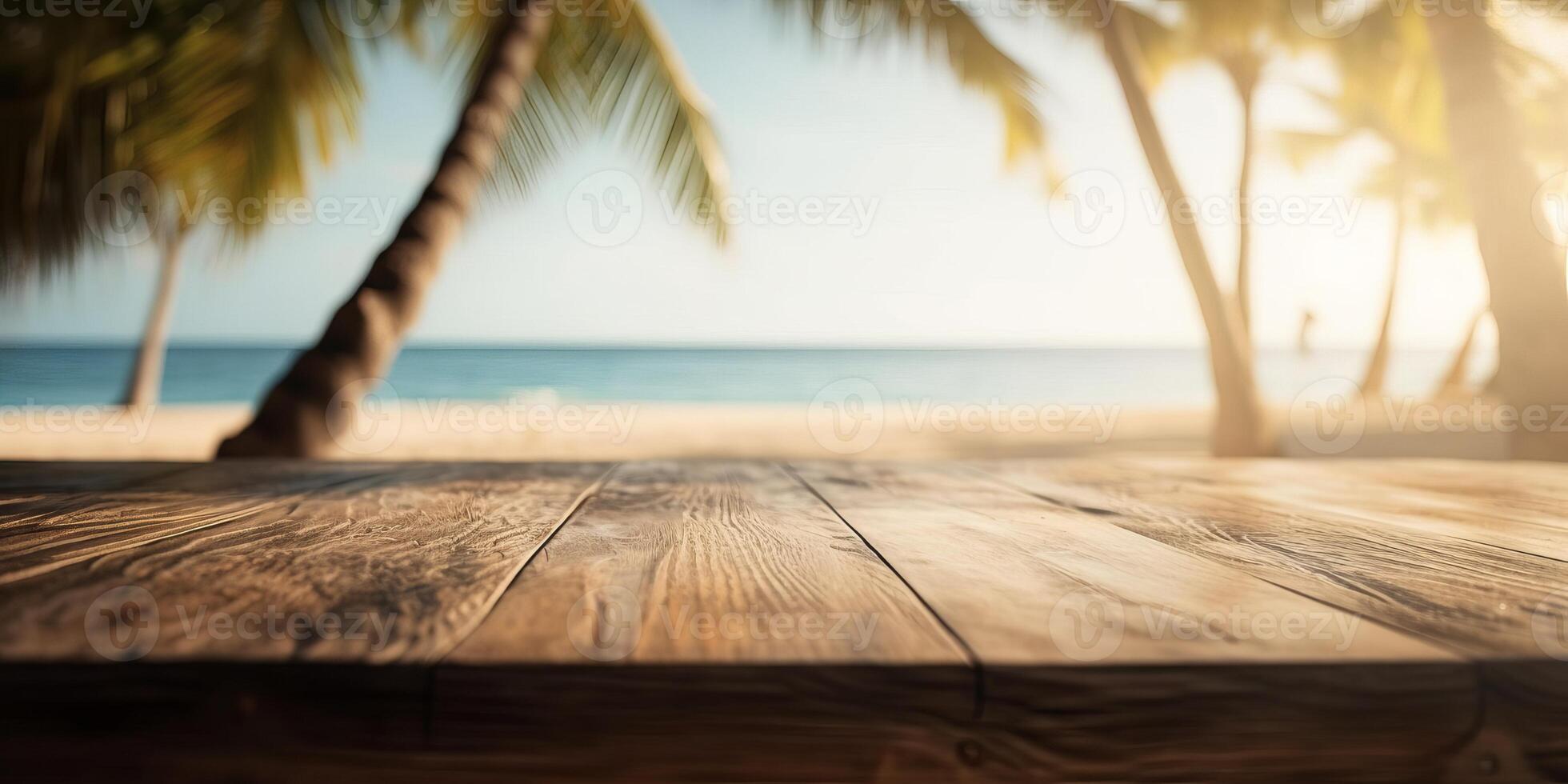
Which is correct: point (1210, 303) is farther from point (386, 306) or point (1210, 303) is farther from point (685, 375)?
point (685, 375)

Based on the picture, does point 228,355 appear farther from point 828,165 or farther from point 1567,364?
point 1567,364

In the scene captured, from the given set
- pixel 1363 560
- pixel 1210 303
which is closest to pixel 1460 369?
pixel 1210 303

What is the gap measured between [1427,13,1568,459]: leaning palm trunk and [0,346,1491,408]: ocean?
13.2 metres

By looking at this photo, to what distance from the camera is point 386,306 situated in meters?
2.48

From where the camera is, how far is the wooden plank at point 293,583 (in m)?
0.49

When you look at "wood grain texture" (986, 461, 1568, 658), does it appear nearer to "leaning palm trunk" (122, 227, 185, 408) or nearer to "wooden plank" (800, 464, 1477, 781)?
"wooden plank" (800, 464, 1477, 781)

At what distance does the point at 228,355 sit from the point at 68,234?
30017 millimetres

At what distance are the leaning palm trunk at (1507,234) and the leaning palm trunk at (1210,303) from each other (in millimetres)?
1363

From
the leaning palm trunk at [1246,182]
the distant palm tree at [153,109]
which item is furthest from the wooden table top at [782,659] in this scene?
the leaning palm trunk at [1246,182]

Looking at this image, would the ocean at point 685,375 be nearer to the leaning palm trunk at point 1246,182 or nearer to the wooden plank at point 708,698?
the leaning palm trunk at point 1246,182

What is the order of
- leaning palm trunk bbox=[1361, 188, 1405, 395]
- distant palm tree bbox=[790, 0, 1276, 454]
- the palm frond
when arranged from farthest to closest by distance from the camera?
leaning palm trunk bbox=[1361, 188, 1405, 395]
distant palm tree bbox=[790, 0, 1276, 454]
the palm frond

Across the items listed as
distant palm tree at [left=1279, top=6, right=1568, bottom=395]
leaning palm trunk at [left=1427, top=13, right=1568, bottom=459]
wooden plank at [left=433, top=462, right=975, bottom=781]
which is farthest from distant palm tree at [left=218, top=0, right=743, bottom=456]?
distant palm tree at [left=1279, top=6, right=1568, bottom=395]

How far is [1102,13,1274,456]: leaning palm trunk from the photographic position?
165 inches

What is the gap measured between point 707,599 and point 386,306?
2330 mm
